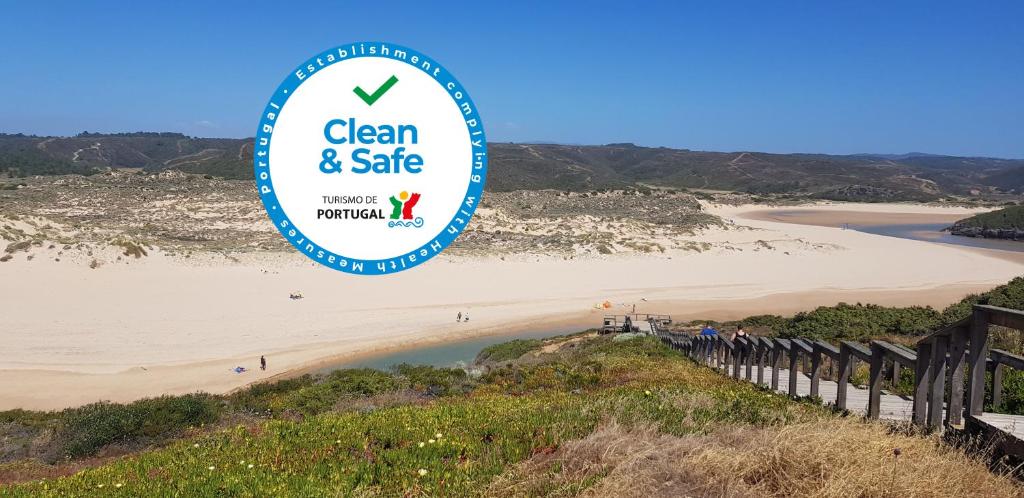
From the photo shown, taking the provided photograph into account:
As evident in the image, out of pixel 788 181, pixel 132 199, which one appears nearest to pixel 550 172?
pixel 788 181

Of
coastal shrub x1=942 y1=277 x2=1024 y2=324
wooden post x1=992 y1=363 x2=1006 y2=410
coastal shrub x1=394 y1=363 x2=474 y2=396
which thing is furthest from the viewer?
coastal shrub x1=942 y1=277 x2=1024 y2=324

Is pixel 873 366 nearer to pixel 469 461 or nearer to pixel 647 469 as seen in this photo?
pixel 647 469

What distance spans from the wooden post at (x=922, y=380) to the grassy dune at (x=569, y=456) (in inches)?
17.0

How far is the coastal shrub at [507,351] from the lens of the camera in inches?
770

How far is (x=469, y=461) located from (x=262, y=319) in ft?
73.3

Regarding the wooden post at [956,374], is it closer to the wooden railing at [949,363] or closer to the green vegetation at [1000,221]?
the wooden railing at [949,363]

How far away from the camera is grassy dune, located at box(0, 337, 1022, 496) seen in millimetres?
4406

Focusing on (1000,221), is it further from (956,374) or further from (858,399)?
(956,374)

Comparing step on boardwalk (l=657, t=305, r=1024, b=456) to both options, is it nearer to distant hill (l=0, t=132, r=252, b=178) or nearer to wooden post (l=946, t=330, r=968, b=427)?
wooden post (l=946, t=330, r=968, b=427)

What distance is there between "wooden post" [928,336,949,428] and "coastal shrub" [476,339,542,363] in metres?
13.8

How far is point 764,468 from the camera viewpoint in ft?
14.9

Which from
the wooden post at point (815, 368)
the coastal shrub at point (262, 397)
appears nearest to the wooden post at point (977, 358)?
the wooden post at point (815, 368)

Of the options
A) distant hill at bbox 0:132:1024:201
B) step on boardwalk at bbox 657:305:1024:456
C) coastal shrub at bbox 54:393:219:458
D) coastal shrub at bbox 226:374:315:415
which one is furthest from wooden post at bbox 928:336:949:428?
distant hill at bbox 0:132:1024:201

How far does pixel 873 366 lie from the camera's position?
6.19 m
